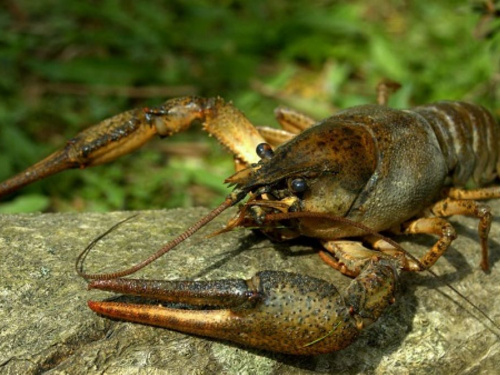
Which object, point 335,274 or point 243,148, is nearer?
point 335,274

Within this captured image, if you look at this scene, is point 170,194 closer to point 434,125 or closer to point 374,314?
point 434,125

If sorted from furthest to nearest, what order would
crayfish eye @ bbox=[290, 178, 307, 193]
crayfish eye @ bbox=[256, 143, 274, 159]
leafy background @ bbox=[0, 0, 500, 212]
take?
leafy background @ bbox=[0, 0, 500, 212], crayfish eye @ bbox=[256, 143, 274, 159], crayfish eye @ bbox=[290, 178, 307, 193]

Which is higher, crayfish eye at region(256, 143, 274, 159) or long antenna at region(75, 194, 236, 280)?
crayfish eye at region(256, 143, 274, 159)

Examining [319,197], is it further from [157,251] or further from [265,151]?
[157,251]

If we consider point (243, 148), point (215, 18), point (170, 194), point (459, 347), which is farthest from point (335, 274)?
point (215, 18)

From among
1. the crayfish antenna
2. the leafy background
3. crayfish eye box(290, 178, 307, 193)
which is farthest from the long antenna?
the leafy background

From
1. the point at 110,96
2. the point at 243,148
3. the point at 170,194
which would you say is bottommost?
the point at 170,194

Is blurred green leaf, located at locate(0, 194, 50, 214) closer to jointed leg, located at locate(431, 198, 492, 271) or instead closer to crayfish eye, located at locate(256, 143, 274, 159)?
crayfish eye, located at locate(256, 143, 274, 159)
